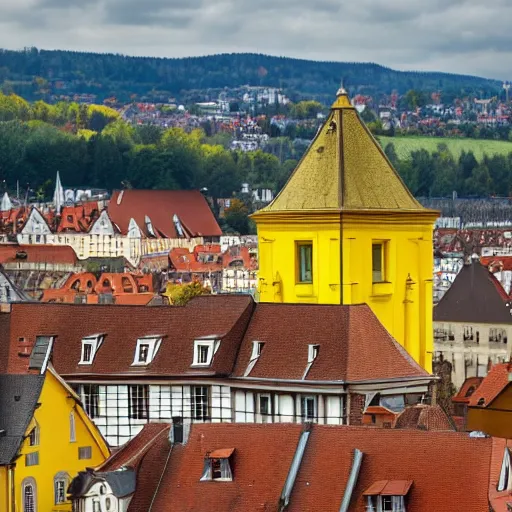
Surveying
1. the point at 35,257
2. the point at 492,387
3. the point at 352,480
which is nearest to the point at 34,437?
the point at 352,480

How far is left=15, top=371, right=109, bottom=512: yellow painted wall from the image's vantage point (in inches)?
2148

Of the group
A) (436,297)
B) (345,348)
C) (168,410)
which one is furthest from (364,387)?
(436,297)

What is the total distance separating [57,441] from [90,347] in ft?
13.4

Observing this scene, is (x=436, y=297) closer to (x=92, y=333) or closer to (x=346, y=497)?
(x=92, y=333)

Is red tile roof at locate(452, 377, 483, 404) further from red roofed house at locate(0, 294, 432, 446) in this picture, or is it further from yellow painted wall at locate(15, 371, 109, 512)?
yellow painted wall at locate(15, 371, 109, 512)

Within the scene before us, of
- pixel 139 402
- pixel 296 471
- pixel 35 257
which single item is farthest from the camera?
pixel 35 257

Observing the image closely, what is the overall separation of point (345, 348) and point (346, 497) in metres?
9.36

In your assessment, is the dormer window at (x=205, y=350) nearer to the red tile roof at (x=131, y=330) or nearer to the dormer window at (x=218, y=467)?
the red tile roof at (x=131, y=330)

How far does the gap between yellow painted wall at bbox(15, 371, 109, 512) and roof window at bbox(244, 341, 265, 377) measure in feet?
12.4

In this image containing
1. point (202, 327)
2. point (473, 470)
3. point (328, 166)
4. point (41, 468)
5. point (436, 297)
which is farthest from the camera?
point (436, 297)

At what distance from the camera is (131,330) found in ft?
194

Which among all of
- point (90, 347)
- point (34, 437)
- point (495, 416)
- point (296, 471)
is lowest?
point (495, 416)

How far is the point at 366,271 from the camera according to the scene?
61625mm

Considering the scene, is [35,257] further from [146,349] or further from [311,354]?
[311,354]
